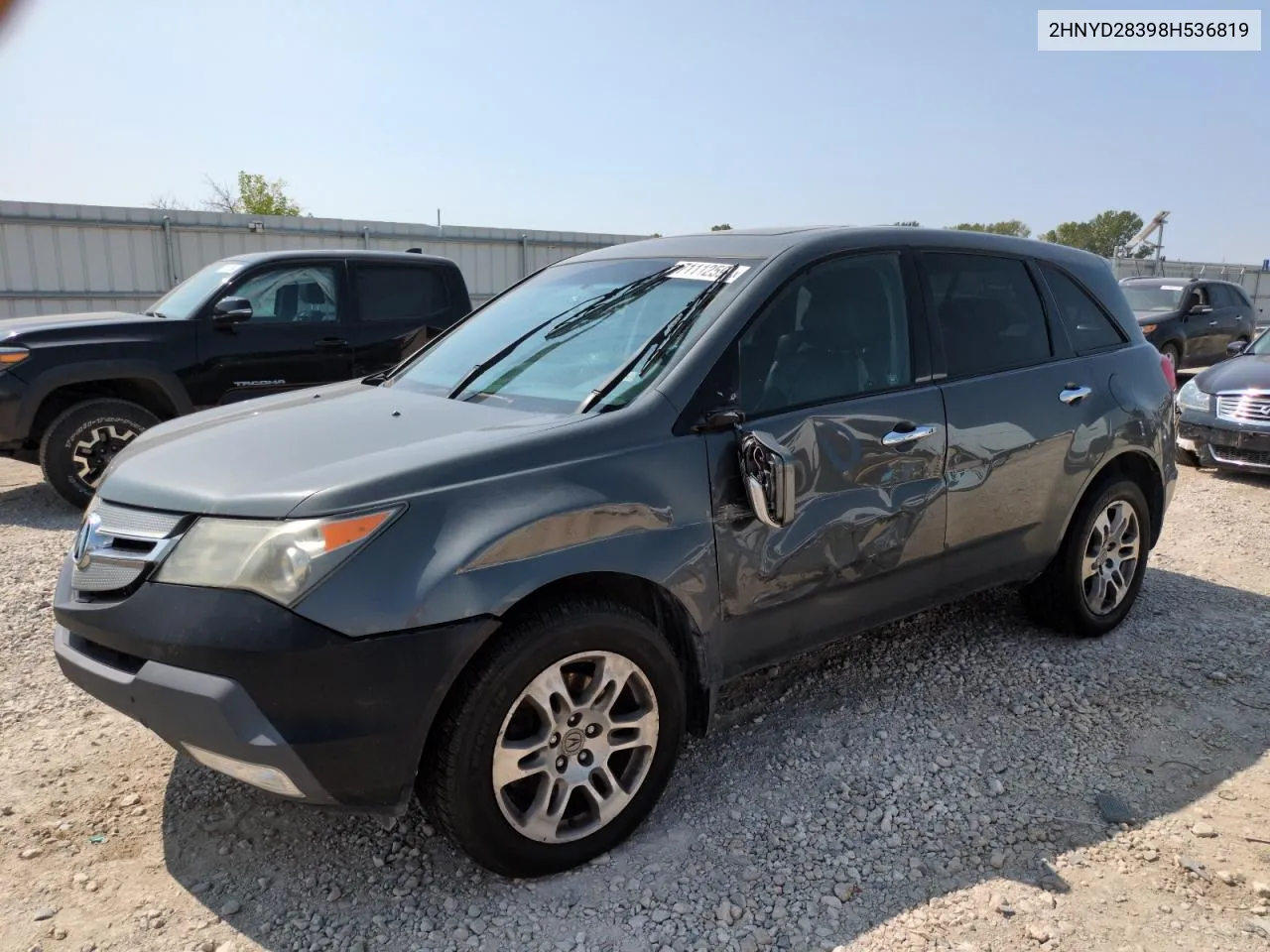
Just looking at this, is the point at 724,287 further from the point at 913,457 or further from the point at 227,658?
the point at 227,658

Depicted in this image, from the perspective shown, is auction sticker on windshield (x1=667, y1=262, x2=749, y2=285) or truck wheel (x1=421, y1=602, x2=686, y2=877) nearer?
truck wheel (x1=421, y1=602, x2=686, y2=877)

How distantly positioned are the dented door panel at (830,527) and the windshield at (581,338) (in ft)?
1.32

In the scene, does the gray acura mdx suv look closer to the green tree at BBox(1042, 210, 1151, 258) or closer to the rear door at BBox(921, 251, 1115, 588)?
the rear door at BBox(921, 251, 1115, 588)

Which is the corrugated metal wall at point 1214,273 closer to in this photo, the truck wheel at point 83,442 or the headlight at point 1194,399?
the headlight at point 1194,399

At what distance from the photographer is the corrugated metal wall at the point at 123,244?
12906 millimetres

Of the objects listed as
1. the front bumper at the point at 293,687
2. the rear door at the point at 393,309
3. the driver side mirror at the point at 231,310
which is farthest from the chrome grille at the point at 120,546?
the rear door at the point at 393,309

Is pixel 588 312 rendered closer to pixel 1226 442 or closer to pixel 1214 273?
pixel 1226 442

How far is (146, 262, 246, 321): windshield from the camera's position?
23.9ft

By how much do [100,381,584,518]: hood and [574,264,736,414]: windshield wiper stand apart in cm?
16

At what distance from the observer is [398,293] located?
27.0 feet

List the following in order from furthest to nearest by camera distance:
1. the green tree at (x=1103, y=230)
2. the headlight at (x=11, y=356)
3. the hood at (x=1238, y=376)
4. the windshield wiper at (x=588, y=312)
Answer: the green tree at (x=1103, y=230) < the hood at (x=1238, y=376) < the headlight at (x=11, y=356) < the windshield wiper at (x=588, y=312)

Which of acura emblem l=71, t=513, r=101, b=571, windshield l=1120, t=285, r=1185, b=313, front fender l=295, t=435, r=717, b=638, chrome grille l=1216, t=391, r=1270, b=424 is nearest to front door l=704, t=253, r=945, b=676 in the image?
front fender l=295, t=435, r=717, b=638

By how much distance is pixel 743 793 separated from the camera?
10.2ft

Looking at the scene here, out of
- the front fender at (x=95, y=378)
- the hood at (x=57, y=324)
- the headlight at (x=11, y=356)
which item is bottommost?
the front fender at (x=95, y=378)
